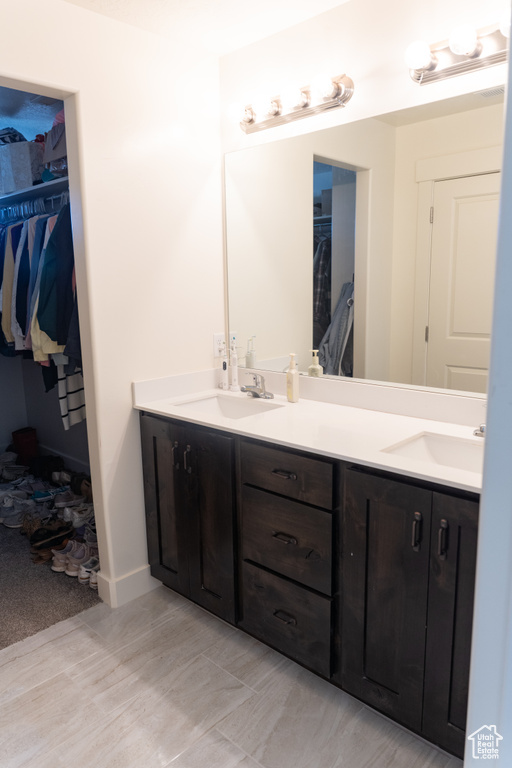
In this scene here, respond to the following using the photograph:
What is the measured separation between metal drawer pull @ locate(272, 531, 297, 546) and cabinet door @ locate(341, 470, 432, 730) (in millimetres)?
205

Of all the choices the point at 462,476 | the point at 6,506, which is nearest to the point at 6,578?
the point at 6,506

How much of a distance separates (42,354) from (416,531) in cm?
200

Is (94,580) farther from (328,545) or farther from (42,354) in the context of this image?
(328,545)

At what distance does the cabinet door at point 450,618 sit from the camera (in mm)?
1396

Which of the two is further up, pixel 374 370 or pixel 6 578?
pixel 374 370

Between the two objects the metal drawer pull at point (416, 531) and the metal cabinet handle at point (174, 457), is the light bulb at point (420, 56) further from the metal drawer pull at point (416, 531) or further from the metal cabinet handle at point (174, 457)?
the metal cabinet handle at point (174, 457)

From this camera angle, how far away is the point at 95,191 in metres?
2.12

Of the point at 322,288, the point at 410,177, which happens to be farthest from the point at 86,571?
the point at 410,177

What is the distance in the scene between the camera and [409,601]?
153 centimetres

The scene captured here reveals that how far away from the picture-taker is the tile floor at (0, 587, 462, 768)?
1622mm

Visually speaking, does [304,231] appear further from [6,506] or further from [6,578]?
[6,506]

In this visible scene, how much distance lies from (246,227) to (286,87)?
1.98 feet

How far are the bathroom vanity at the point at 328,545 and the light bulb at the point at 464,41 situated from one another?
3.97ft

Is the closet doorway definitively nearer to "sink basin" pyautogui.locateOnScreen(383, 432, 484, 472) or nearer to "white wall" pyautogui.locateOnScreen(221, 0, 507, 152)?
"white wall" pyautogui.locateOnScreen(221, 0, 507, 152)
